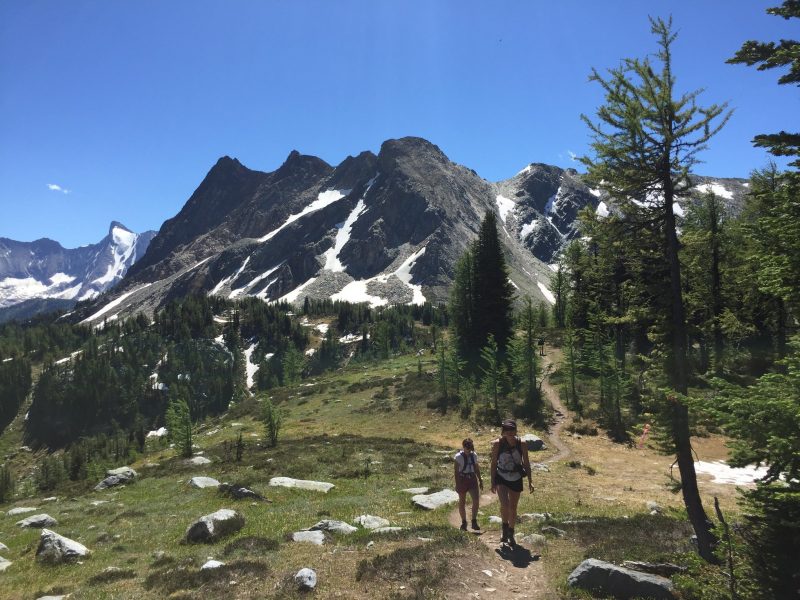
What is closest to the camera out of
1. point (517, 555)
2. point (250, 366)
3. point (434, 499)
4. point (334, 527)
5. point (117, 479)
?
point (517, 555)

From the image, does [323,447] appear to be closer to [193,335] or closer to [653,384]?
[653,384]

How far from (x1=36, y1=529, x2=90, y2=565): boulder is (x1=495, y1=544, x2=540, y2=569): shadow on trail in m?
12.3

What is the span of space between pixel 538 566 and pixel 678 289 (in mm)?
7897

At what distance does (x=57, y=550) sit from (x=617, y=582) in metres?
15.2

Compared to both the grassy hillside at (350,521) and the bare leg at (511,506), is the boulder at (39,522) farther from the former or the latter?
the bare leg at (511,506)

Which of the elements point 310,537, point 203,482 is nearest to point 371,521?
point 310,537

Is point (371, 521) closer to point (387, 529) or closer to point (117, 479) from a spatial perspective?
point (387, 529)

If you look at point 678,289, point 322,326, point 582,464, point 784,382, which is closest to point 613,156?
point 678,289

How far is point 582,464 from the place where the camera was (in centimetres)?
2928

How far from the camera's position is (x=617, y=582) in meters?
9.34

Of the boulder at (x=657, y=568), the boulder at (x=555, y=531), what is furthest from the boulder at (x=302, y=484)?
the boulder at (x=657, y=568)

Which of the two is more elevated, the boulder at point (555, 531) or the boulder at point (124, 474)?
the boulder at point (555, 531)

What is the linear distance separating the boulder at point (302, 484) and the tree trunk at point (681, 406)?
15.2 m

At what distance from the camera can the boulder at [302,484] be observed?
22.3 metres
